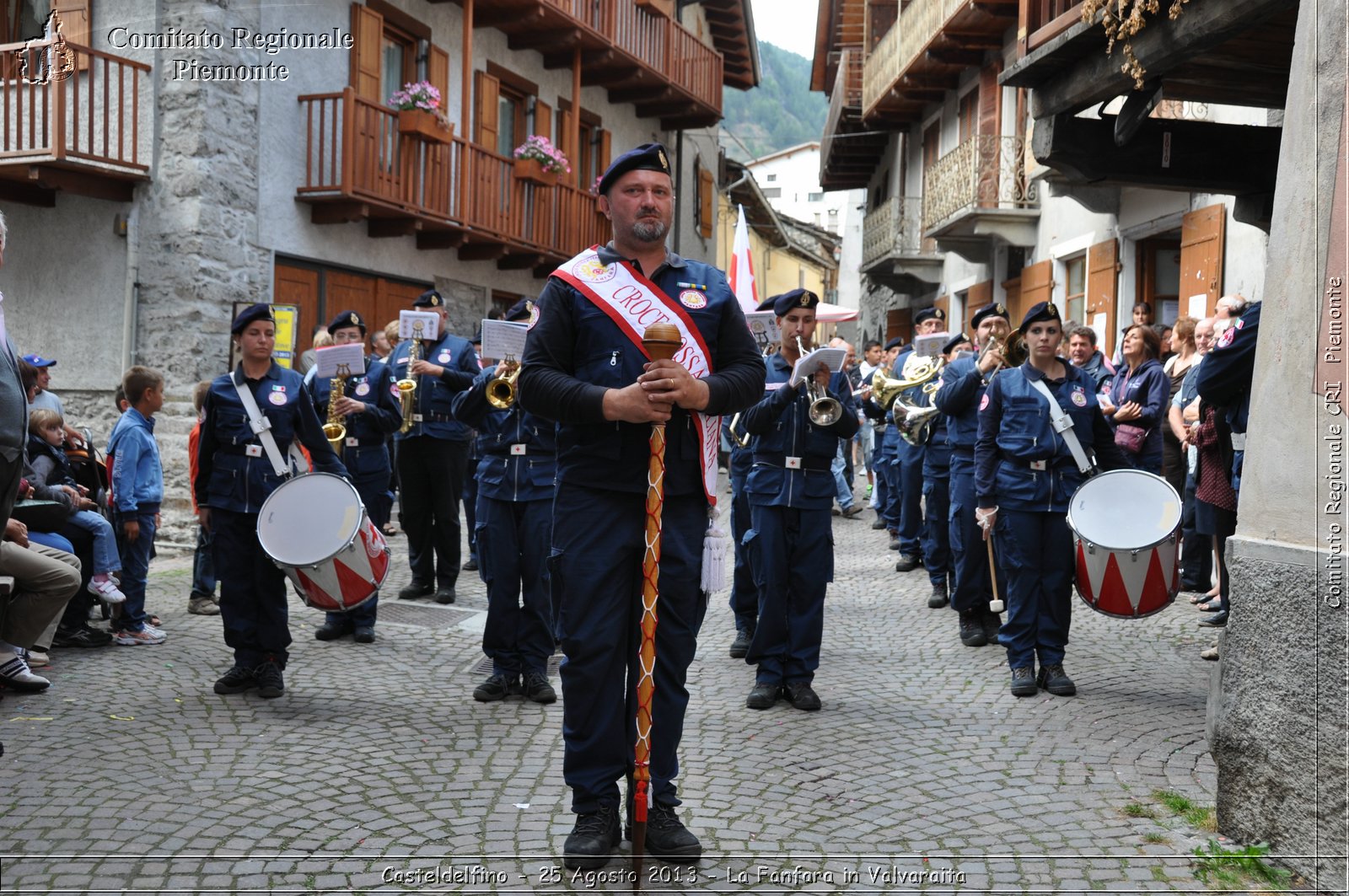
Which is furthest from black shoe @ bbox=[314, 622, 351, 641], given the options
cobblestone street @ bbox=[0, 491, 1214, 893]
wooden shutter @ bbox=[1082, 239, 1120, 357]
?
wooden shutter @ bbox=[1082, 239, 1120, 357]

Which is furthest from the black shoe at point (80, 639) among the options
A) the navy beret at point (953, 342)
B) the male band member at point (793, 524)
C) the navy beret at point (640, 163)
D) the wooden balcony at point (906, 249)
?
the wooden balcony at point (906, 249)

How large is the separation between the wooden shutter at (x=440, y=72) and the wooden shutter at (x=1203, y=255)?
9.60m

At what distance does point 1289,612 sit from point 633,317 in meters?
2.30

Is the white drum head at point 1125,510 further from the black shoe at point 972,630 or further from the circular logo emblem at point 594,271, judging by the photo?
the circular logo emblem at point 594,271

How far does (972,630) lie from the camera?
7766 mm

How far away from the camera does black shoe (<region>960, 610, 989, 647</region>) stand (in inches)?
303

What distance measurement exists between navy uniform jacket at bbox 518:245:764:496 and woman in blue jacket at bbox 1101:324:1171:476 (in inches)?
221

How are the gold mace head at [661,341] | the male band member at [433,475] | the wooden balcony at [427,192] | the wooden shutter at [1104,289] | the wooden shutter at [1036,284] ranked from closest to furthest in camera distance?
the gold mace head at [661,341], the male band member at [433,475], the wooden balcony at [427,192], the wooden shutter at [1104,289], the wooden shutter at [1036,284]

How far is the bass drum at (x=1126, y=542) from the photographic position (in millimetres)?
5914

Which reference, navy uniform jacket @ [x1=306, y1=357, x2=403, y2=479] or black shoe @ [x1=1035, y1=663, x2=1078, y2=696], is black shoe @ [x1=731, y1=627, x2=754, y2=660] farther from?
navy uniform jacket @ [x1=306, y1=357, x2=403, y2=479]

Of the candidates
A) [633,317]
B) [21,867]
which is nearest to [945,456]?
[633,317]

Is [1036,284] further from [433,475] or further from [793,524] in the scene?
[793,524]

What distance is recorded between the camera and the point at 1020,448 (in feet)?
21.2

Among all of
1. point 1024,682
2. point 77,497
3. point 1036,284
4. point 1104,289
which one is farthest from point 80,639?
point 1036,284
